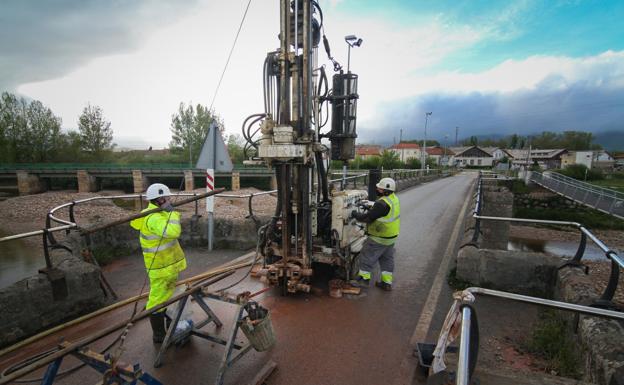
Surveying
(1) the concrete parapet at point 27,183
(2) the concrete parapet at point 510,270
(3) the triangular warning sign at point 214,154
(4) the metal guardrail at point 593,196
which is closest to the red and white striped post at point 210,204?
(3) the triangular warning sign at point 214,154

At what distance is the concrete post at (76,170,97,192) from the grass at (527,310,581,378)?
165 ft

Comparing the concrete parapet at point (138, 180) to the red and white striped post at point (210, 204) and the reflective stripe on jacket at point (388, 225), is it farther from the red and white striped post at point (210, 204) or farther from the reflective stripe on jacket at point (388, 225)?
the reflective stripe on jacket at point (388, 225)

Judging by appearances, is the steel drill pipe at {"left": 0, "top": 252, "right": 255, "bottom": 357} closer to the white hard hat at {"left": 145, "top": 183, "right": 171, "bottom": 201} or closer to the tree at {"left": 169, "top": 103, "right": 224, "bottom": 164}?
the white hard hat at {"left": 145, "top": 183, "right": 171, "bottom": 201}

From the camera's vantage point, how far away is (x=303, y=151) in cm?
448

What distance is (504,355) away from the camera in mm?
3652

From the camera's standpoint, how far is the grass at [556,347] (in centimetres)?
326

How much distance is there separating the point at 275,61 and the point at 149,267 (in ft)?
10.9

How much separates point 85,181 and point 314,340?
48.5m

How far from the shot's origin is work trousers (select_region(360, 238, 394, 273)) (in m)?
5.39

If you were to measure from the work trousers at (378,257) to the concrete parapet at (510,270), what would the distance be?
1225mm

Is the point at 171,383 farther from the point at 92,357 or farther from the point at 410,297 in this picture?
the point at 410,297

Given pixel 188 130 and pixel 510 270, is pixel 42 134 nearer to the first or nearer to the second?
pixel 188 130

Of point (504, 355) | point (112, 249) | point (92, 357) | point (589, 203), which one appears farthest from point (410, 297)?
point (589, 203)

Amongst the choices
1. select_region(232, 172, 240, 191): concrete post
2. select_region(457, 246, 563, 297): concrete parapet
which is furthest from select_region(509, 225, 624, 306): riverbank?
select_region(232, 172, 240, 191): concrete post
